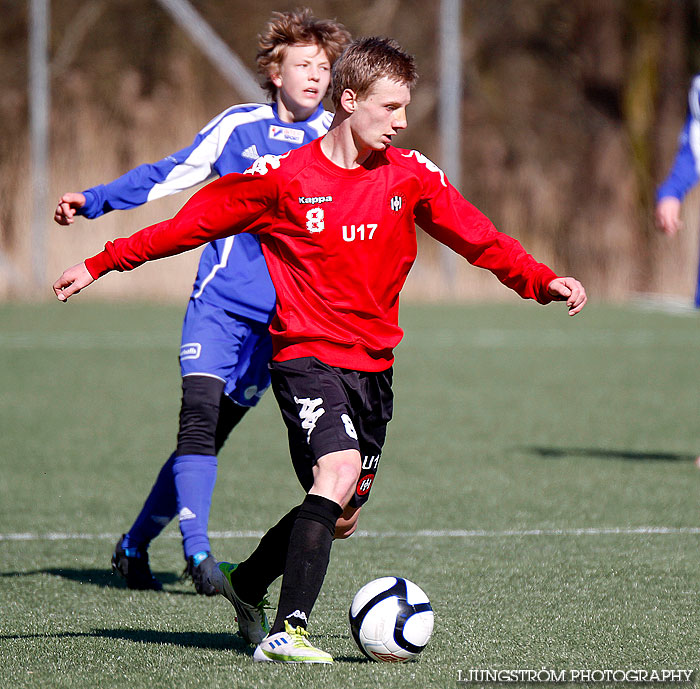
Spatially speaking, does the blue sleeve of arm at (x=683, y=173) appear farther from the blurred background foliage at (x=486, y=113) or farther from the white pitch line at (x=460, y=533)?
the blurred background foliage at (x=486, y=113)

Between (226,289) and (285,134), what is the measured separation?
23.8 inches

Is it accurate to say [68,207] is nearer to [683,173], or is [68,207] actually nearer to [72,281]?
[72,281]

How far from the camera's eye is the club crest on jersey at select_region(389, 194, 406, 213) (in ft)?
12.3

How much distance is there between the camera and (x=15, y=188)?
61.0 feet

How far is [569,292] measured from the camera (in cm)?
375

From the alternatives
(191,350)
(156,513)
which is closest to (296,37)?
(191,350)

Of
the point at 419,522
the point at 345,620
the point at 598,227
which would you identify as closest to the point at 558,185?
the point at 598,227

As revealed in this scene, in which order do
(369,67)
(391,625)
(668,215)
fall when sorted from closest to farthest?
(391,625) → (369,67) → (668,215)

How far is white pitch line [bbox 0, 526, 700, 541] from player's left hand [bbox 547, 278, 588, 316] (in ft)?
6.34

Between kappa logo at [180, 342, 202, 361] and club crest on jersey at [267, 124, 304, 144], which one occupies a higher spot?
club crest on jersey at [267, 124, 304, 144]

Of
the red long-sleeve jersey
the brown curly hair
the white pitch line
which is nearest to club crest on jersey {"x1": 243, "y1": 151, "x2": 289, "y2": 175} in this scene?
the red long-sleeve jersey

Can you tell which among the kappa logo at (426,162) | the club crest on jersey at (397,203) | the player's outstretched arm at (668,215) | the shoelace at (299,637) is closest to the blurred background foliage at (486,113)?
the player's outstretched arm at (668,215)

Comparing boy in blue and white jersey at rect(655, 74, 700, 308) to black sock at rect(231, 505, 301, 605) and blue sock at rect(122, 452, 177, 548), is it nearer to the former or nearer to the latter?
blue sock at rect(122, 452, 177, 548)

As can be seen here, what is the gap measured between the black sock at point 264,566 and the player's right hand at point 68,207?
1.27 m
